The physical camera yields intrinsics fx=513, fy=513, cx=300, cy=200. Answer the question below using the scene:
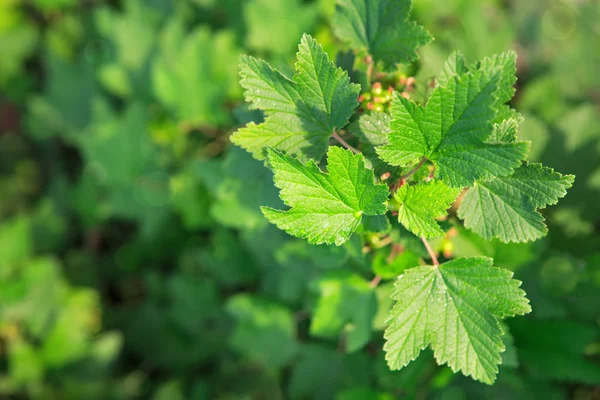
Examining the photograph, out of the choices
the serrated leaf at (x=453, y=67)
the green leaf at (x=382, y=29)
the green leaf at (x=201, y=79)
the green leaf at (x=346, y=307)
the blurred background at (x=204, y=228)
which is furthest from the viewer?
the green leaf at (x=201, y=79)

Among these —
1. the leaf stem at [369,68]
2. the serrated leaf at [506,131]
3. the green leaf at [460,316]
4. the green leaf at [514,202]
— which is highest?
the leaf stem at [369,68]

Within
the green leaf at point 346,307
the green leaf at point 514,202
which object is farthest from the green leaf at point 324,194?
the green leaf at point 346,307

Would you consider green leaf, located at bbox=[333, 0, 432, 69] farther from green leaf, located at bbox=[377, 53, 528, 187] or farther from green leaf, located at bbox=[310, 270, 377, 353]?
green leaf, located at bbox=[310, 270, 377, 353]

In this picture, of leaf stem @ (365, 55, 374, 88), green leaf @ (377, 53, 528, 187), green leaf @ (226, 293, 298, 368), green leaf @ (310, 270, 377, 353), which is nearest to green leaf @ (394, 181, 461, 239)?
green leaf @ (377, 53, 528, 187)

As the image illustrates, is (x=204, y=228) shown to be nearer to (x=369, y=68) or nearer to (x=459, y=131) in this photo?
(x=369, y=68)

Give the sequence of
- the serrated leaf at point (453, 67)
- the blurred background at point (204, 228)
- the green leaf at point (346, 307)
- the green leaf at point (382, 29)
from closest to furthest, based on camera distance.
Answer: the serrated leaf at point (453, 67), the green leaf at point (382, 29), the green leaf at point (346, 307), the blurred background at point (204, 228)

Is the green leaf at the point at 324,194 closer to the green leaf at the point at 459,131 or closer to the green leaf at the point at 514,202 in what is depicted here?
the green leaf at the point at 459,131

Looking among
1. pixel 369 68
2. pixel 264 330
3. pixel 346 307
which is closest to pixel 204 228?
pixel 264 330
